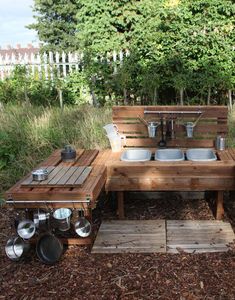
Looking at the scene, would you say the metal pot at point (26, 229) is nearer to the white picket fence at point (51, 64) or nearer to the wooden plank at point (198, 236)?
the wooden plank at point (198, 236)

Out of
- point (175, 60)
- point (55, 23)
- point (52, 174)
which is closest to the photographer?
point (52, 174)

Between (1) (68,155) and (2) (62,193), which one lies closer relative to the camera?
(2) (62,193)

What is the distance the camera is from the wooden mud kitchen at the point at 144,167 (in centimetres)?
328

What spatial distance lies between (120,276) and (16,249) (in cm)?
89

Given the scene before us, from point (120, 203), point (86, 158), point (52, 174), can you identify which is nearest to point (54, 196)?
point (52, 174)

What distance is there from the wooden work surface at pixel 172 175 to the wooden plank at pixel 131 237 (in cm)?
36

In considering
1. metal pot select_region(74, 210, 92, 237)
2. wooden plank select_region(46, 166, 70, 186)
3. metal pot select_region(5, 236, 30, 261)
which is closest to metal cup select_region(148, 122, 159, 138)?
wooden plank select_region(46, 166, 70, 186)

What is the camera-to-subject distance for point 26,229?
10.6 feet

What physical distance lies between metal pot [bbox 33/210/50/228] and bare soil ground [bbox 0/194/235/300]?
30 centimetres

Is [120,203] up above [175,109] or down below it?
below

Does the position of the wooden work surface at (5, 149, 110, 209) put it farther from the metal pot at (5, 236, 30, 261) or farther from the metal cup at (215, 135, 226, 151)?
the metal cup at (215, 135, 226, 151)

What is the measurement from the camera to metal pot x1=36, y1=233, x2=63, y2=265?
319 centimetres

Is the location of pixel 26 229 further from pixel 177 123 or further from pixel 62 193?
pixel 177 123

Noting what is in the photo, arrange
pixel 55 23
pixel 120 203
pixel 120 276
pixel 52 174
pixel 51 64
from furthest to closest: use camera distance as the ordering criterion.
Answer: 1. pixel 55 23
2. pixel 51 64
3. pixel 120 203
4. pixel 52 174
5. pixel 120 276
